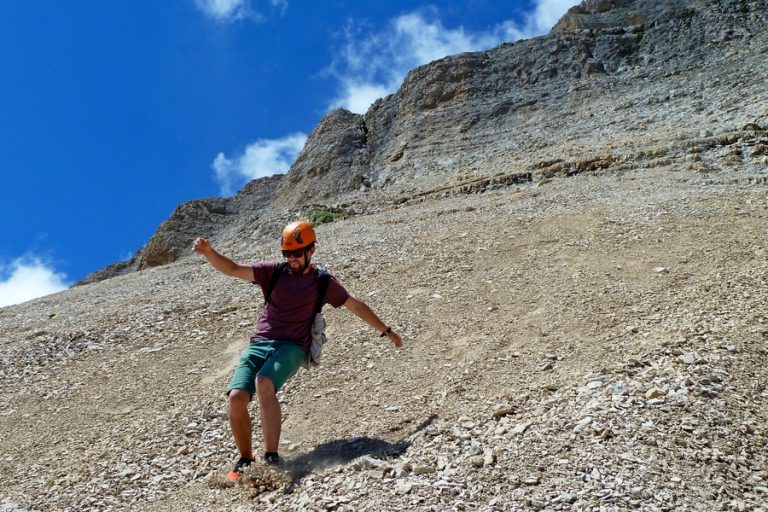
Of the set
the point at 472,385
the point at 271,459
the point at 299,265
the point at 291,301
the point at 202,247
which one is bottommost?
the point at 472,385

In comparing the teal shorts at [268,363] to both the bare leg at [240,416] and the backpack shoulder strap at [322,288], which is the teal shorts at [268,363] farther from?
the backpack shoulder strap at [322,288]

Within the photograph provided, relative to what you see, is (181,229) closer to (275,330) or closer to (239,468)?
(275,330)

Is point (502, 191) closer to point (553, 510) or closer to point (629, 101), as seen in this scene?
point (629, 101)

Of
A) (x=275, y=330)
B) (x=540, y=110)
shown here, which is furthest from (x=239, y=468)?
(x=540, y=110)

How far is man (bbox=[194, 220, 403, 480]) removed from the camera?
5219mm

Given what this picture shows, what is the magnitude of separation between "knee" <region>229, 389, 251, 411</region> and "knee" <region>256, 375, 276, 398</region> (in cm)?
12

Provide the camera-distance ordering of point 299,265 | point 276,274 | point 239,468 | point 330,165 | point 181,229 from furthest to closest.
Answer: point 181,229
point 330,165
point 276,274
point 299,265
point 239,468

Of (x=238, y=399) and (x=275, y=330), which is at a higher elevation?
(x=275, y=330)

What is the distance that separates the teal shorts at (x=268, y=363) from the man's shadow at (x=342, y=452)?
2.24ft

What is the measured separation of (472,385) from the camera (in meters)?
6.34

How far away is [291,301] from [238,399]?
95 cm

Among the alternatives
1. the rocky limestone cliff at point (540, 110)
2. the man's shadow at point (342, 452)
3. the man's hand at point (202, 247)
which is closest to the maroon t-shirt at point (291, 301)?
the man's hand at point (202, 247)

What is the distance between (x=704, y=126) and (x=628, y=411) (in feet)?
71.8

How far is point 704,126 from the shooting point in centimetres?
2345
